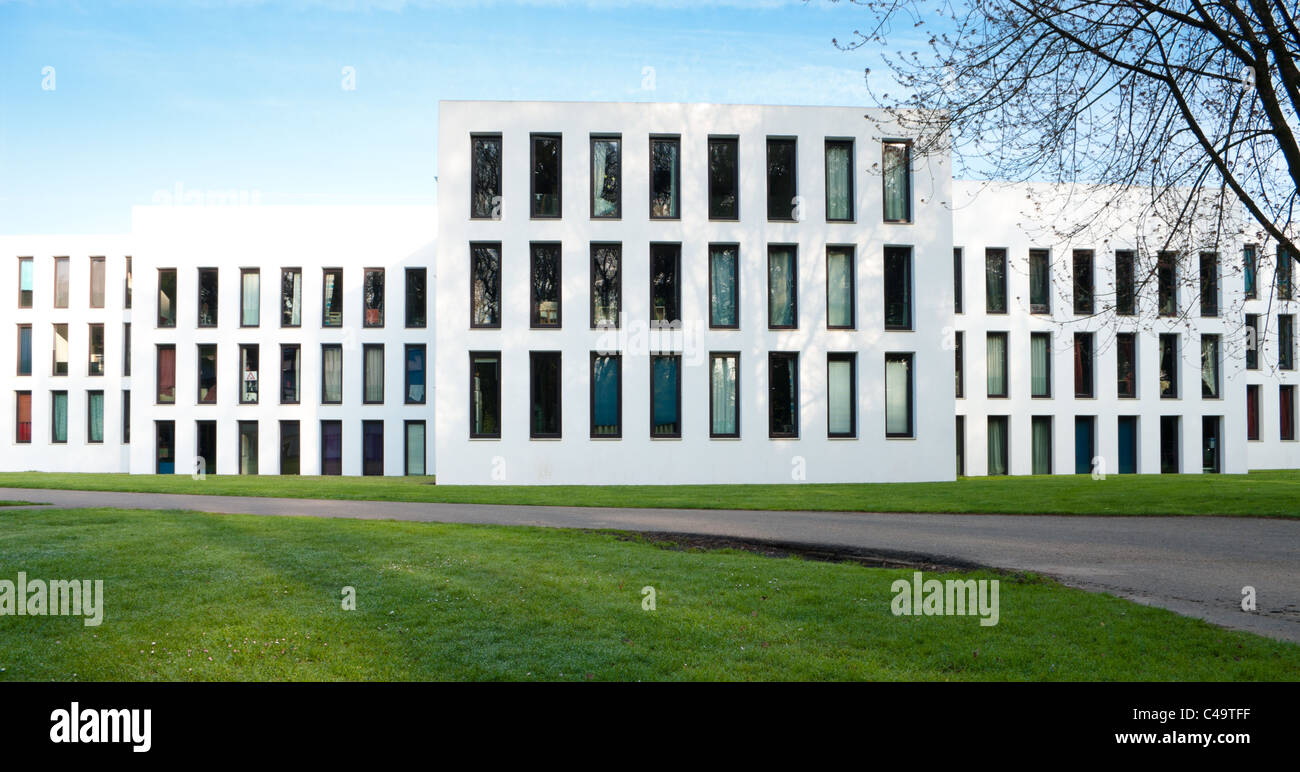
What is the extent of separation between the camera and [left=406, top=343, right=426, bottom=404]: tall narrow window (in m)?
43.2

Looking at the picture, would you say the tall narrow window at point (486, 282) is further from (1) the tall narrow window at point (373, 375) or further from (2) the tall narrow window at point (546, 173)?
(1) the tall narrow window at point (373, 375)

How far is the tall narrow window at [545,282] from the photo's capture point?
31156mm

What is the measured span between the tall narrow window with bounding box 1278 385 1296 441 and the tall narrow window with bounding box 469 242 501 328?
41.0 m

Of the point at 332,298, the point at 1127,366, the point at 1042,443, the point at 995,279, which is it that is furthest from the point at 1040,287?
the point at 332,298

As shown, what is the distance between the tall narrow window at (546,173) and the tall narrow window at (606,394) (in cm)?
513

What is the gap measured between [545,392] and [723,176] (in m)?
9.37

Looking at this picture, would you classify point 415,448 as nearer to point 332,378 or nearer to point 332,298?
point 332,378

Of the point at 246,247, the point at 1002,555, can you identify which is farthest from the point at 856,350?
the point at 246,247

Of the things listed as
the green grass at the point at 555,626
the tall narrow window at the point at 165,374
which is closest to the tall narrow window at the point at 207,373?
the tall narrow window at the point at 165,374

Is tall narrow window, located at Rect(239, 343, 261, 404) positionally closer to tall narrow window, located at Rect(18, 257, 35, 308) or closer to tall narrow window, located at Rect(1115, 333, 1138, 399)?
tall narrow window, located at Rect(18, 257, 35, 308)

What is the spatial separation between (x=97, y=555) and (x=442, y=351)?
804 inches

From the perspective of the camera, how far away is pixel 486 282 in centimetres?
3117

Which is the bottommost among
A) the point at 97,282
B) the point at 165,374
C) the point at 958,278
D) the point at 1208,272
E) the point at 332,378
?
the point at 332,378

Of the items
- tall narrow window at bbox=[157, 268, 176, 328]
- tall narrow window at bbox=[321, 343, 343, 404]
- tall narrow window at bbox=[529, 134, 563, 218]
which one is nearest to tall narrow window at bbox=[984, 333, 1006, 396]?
tall narrow window at bbox=[529, 134, 563, 218]
